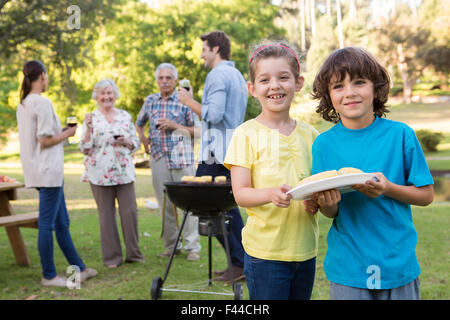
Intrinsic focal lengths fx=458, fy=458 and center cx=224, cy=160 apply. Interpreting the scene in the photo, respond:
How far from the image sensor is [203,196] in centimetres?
382

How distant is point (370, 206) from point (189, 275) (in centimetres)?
336

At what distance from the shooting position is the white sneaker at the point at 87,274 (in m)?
4.69

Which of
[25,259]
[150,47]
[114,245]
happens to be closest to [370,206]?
[114,245]

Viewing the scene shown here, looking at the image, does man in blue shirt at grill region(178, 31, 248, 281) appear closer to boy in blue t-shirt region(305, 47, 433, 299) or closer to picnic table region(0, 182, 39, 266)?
picnic table region(0, 182, 39, 266)

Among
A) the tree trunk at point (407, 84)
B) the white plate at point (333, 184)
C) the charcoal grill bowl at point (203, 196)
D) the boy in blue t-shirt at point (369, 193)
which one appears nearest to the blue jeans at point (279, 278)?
the boy in blue t-shirt at point (369, 193)

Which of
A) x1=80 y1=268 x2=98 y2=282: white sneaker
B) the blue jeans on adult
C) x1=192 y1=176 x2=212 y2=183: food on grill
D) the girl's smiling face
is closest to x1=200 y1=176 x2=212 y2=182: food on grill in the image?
x1=192 y1=176 x2=212 y2=183: food on grill

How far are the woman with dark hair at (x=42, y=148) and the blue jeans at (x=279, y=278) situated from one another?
283cm

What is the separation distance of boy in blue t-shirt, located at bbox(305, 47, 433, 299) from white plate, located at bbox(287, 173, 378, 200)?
59mm

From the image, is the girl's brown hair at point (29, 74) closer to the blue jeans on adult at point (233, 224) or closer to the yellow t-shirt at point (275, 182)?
the blue jeans on adult at point (233, 224)

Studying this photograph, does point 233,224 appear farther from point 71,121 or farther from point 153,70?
point 153,70

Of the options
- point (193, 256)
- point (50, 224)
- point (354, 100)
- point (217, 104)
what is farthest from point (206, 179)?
point (354, 100)

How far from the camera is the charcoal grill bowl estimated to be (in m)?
3.75

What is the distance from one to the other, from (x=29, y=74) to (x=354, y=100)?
139 inches
